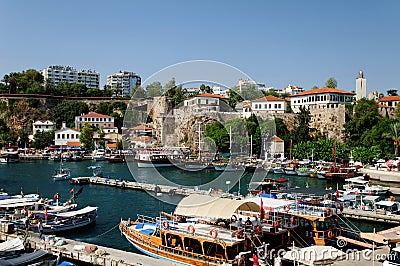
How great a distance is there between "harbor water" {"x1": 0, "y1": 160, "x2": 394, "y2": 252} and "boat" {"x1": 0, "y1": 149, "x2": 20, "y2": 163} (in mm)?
2616

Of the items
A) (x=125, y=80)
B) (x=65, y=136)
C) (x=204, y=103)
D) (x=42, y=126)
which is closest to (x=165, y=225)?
(x=204, y=103)

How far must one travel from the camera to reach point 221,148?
136 feet

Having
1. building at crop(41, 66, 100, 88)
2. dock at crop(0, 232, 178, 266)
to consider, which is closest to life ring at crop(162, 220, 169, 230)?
dock at crop(0, 232, 178, 266)

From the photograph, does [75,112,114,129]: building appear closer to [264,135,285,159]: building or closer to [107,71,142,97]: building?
[264,135,285,159]: building

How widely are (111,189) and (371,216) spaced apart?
54.2ft

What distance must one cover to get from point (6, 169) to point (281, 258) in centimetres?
3592

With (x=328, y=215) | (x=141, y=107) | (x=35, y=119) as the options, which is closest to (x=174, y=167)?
(x=141, y=107)

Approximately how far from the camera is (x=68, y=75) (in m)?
115

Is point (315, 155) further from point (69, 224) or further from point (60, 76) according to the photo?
point (60, 76)

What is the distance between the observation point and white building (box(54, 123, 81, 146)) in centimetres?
5844

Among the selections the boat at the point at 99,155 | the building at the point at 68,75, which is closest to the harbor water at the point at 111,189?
the boat at the point at 99,155

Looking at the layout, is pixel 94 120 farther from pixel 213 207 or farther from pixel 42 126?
pixel 213 207

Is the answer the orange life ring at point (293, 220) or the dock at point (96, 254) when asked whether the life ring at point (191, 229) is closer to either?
the dock at point (96, 254)

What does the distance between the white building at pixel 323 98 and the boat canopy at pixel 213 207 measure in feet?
120
